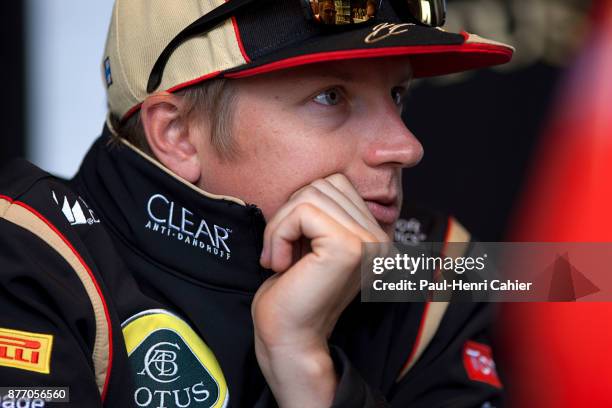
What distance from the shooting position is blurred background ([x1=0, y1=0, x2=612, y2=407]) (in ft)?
7.19

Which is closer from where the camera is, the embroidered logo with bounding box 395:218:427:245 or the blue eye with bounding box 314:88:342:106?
the blue eye with bounding box 314:88:342:106

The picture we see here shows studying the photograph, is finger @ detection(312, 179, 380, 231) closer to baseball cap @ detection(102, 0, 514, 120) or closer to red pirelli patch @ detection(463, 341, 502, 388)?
baseball cap @ detection(102, 0, 514, 120)

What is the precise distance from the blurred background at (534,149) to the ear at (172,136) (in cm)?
102

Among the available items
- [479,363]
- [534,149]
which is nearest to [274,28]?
[479,363]

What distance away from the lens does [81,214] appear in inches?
51.6

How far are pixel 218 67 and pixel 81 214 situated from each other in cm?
31

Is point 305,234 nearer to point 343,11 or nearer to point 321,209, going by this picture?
point 321,209

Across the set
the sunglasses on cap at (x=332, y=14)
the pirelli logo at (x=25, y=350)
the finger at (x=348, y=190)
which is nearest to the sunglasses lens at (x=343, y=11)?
the sunglasses on cap at (x=332, y=14)

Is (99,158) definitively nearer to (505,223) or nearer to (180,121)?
(180,121)

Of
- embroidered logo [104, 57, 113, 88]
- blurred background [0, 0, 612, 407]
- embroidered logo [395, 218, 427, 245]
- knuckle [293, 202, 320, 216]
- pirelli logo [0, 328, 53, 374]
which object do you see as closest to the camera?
pirelli logo [0, 328, 53, 374]

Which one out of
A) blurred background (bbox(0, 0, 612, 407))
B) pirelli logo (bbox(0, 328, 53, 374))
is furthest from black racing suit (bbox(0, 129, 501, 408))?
blurred background (bbox(0, 0, 612, 407))

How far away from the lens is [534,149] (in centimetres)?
229

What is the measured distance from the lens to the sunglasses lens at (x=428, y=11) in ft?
4.48

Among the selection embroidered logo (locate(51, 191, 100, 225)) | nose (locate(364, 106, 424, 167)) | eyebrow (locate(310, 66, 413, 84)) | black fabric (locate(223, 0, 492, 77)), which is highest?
black fabric (locate(223, 0, 492, 77))
